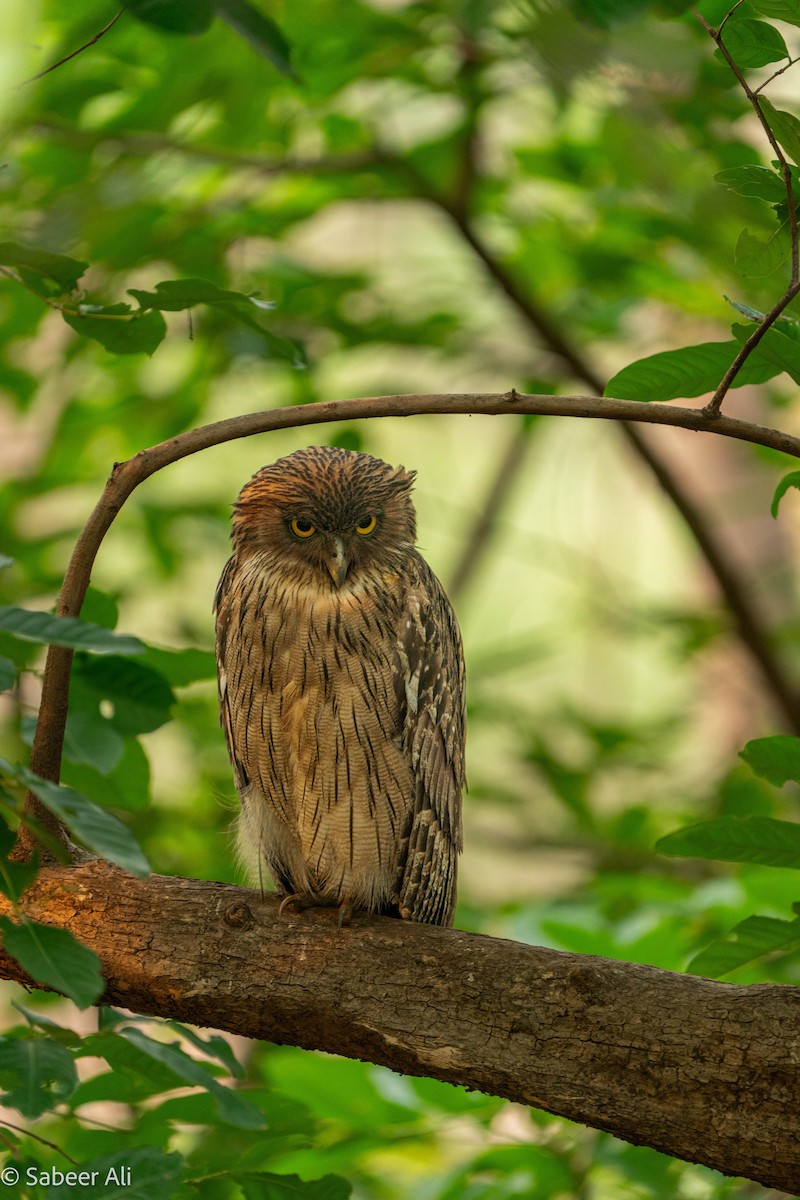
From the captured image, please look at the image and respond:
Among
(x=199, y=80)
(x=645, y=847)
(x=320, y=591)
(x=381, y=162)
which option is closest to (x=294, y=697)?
(x=320, y=591)

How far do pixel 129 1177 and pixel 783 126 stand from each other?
57.0 inches

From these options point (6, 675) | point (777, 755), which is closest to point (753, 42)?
point (777, 755)

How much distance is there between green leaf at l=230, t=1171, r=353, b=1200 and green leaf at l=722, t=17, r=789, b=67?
1.62 metres

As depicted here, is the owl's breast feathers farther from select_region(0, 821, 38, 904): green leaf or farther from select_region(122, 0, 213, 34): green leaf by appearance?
select_region(122, 0, 213, 34): green leaf

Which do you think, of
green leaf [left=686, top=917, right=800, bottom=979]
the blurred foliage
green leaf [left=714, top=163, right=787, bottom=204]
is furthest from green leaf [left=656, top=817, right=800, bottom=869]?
green leaf [left=714, top=163, right=787, bottom=204]

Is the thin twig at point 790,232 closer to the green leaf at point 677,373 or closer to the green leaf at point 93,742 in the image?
the green leaf at point 677,373

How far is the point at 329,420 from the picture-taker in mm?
1598

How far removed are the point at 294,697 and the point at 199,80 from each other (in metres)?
1.48

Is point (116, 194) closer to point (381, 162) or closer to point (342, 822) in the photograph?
point (381, 162)

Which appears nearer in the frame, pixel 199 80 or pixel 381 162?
pixel 199 80

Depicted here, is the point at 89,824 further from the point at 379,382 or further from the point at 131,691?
the point at 379,382

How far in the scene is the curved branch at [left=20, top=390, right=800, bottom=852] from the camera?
1.49 meters

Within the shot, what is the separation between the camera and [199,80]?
9.15 ft

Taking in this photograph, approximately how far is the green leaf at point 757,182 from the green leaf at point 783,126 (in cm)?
4
